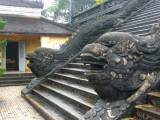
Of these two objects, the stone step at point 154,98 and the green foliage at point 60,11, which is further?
the green foliage at point 60,11

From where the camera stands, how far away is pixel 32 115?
202 inches

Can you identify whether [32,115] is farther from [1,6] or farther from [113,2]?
[1,6]

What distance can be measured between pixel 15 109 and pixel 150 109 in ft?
13.4

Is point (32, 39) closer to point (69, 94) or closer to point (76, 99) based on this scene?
point (69, 94)

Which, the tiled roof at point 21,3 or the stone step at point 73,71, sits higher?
the tiled roof at point 21,3

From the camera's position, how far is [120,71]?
123 inches

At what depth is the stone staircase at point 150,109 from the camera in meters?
Result: 2.75

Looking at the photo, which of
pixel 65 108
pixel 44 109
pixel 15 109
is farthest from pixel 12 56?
pixel 65 108

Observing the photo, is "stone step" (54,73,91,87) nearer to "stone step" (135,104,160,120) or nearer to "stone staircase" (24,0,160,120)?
"stone staircase" (24,0,160,120)

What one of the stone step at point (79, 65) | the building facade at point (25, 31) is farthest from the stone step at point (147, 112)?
the building facade at point (25, 31)

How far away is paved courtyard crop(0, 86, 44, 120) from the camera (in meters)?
4.96

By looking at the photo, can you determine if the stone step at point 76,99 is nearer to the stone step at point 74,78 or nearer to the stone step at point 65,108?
the stone step at point 65,108

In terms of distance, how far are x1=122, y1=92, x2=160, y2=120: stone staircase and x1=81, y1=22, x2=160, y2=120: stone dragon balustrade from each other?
0.10 metres

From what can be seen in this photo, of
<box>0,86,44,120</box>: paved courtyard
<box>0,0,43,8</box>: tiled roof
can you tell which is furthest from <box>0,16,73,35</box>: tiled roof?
<box>0,86,44,120</box>: paved courtyard
